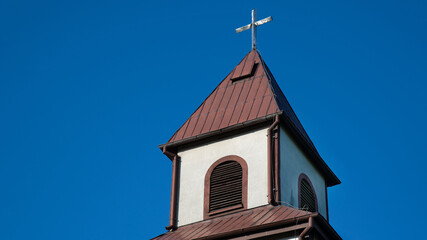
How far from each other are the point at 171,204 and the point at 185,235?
1.73m

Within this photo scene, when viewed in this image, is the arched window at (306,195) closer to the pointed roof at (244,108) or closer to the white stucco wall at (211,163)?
the pointed roof at (244,108)

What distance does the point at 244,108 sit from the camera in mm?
25531

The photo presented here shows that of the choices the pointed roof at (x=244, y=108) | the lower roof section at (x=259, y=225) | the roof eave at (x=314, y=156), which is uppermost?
the pointed roof at (x=244, y=108)

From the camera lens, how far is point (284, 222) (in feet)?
70.2

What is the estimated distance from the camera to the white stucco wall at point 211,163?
2372 cm

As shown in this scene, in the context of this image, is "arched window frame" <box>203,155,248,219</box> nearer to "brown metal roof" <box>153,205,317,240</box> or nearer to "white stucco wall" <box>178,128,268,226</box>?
"white stucco wall" <box>178,128,268,226</box>

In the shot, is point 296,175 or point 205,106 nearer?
point 296,175

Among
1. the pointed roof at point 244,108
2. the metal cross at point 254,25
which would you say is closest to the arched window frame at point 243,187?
the pointed roof at point 244,108

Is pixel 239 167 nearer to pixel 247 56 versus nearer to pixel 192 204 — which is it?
pixel 192 204

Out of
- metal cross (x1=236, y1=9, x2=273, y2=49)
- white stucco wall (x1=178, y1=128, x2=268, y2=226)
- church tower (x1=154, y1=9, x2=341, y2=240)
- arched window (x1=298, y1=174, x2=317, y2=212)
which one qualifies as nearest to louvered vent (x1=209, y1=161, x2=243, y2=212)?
church tower (x1=154, y1=9, x2=341, y2=240)

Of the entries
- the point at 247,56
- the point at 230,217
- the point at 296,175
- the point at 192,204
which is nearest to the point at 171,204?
the point at 192,204

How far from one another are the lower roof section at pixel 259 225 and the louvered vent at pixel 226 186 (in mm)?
507

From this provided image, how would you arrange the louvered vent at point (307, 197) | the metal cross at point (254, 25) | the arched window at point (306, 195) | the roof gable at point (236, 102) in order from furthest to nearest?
1. the metal cross at point (254, 25)
2. the roof gable at point (236, 102)
3. the louvered vent at point (307, 197)
4. the arched window at point (306, 195)

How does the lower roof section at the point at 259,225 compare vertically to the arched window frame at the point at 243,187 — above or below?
below
